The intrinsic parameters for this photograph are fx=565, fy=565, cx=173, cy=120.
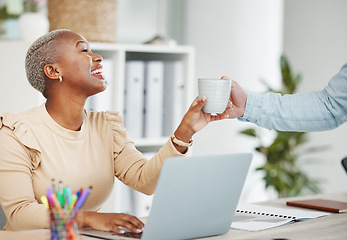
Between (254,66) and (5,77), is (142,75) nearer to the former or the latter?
(5,77)

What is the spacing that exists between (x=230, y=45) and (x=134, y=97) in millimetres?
989

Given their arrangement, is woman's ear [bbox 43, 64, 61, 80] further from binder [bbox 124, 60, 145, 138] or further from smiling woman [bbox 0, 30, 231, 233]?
binder [bbox 124, 60, 145, 138]

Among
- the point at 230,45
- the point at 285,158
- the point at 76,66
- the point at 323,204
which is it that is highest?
the point at 76,66

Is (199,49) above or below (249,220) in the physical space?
above

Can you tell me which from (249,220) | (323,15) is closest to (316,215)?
(249,220)

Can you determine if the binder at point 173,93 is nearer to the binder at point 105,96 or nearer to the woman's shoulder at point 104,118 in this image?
the binder at point 105,96

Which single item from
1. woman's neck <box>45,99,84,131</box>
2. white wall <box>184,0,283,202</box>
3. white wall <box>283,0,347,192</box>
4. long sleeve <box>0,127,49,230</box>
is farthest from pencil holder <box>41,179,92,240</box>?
white wall <box>283,0,347,192</box>

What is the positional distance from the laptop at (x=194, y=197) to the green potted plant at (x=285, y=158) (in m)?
2.38

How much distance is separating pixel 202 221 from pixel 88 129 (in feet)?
2.32

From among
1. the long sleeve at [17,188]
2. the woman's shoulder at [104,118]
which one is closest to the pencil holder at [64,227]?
the long sleeve at [17,188]

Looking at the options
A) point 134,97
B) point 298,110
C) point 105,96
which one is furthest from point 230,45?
point 298,110

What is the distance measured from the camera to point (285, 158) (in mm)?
3857

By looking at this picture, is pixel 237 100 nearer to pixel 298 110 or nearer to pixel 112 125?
pixel 298 110

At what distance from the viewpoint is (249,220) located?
1.63 meters
